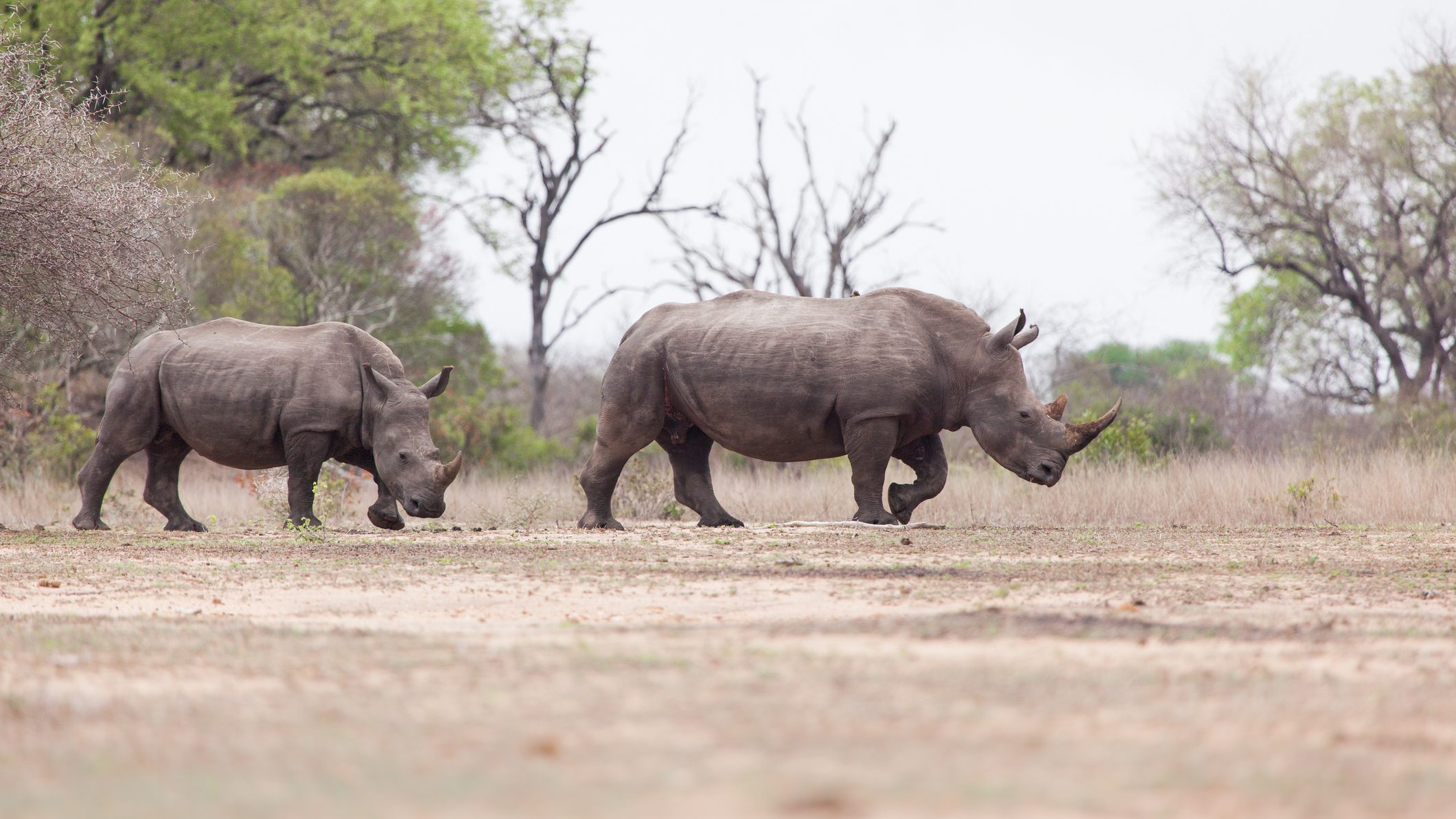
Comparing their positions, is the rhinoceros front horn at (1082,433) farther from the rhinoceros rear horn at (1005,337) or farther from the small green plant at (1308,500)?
the small green plant at (1308,500)

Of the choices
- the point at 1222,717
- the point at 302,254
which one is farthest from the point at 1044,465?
the point at 302,254

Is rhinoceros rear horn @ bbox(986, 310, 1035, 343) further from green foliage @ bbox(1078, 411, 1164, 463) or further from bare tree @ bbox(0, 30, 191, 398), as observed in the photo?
bare tree @ bbox(0, 30, 191, 398)

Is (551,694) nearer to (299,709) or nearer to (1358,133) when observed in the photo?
(299,709)

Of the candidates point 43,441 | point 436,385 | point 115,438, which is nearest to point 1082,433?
point 436,385

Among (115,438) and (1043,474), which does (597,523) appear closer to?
A: (1043,474)

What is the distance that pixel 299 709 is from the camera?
10.3 ft

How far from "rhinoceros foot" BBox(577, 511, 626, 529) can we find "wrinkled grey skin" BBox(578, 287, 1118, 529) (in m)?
0.02

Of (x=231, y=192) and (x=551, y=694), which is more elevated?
(x=231, y=192)

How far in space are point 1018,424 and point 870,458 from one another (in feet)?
3.37

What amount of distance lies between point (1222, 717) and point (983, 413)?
7.38 meters

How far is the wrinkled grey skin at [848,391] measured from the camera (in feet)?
33.9

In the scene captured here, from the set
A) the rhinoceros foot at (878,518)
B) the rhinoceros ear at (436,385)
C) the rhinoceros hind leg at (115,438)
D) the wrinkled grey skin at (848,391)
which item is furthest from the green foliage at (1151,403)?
the rhinoceros hind leg at (115,438)

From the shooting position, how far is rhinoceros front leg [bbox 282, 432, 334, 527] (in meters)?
10.6

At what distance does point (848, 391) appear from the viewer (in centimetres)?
1027
